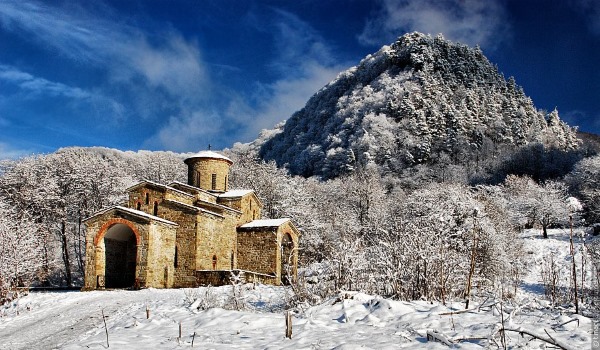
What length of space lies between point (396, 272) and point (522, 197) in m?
38.6

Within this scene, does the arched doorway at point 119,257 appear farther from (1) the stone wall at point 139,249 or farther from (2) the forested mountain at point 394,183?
(2) the forested mountain at point 394,183

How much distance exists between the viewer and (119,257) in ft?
77.6

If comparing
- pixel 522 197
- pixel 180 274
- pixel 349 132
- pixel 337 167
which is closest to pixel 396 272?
pixel 180 274

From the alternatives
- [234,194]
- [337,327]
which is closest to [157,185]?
[234,194]

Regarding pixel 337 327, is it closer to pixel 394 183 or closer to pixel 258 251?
pixel 258 251

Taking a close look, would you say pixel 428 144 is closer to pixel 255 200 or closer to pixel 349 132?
pixel 349 132

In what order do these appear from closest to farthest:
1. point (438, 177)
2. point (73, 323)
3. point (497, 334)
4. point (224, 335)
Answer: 1. point (497, 334)
2. point (224, 335)
3. point (73, 323)
4. point (438, 177)

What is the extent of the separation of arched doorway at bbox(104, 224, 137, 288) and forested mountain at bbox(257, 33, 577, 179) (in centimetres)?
4845

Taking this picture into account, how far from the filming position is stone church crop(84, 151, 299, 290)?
20250 millimetres

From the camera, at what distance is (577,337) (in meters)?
6.02

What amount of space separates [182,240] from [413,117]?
203 ft

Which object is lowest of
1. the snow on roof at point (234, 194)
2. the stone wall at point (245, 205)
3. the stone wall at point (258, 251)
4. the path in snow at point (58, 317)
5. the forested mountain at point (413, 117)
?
the path in snow at point (58, 317)

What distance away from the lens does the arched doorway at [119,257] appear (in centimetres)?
2264

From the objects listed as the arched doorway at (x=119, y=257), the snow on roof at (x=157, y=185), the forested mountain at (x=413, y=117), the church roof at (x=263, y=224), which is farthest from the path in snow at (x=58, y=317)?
the forested mountain at (x=413, y=117)
